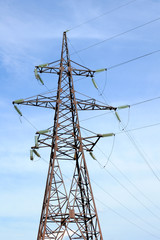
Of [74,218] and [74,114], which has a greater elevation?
[74,114]

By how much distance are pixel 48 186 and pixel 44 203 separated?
1272mm

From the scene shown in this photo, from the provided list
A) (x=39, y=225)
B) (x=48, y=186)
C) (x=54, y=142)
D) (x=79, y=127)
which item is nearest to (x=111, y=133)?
(x=79, y=127)

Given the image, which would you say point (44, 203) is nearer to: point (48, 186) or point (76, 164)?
point (48, 186)

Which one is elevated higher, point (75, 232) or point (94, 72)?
point (94, 72)

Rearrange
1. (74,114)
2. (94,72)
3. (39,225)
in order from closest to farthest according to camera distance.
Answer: (39,225) → (74,114) → (94,72)

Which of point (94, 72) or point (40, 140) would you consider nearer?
point (40, 140)

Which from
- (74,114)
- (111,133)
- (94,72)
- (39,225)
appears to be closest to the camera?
(39,225)

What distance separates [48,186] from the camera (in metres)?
25.0

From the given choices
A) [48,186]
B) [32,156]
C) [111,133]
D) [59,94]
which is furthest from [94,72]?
[48,186]

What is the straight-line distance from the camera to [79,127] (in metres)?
27.7

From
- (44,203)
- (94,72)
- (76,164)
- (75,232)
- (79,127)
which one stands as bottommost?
(75,232)

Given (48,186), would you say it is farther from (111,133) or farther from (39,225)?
(111,133)

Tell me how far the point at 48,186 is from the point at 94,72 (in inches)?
458

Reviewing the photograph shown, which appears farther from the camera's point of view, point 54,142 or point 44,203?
point 54,142
